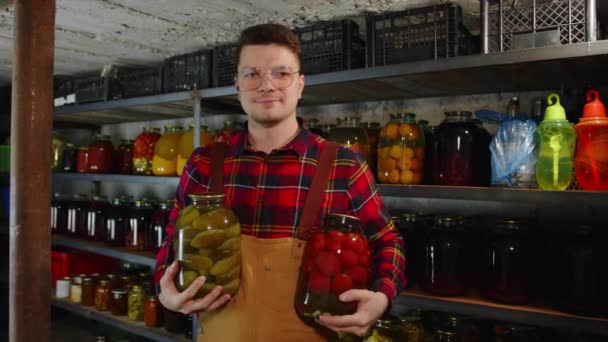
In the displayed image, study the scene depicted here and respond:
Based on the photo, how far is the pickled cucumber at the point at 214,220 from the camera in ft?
3.20

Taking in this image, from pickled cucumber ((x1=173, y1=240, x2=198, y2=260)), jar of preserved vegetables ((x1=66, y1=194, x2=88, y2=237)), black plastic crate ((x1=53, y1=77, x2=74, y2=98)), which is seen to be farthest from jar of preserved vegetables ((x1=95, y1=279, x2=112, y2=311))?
pickled cucumber ((x1=173, y1=240, x2=198, y2=260))

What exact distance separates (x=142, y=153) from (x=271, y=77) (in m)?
1.76

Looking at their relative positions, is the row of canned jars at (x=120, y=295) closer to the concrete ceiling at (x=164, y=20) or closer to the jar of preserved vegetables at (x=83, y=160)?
the jar of preserved vegetables at (x=83, y=160)

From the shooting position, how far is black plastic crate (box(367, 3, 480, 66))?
160 cm

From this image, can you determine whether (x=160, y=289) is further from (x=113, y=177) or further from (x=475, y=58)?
(x=113, y=177)

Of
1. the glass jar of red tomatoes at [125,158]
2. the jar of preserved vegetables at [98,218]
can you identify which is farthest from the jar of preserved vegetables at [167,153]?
the jar of preserved vegetables at [98,218]

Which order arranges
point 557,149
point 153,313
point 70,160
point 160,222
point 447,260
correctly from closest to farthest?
point 557,149, point 447,260, point 153,313, point 160,222, point 70,160

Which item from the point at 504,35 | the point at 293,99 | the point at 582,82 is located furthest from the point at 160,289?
the point at 582,82

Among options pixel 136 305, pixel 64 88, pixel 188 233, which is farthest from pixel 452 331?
pixel 64 88

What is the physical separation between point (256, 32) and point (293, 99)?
189 mm

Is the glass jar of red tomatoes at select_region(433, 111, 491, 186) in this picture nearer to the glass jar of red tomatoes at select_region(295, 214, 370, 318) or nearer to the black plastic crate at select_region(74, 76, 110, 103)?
the glass jar of red tomatoes at select_region(295, 214, 370, 318)

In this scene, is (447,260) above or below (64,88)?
below

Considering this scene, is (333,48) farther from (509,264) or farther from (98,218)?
(98,218)

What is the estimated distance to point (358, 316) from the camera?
0.94m
